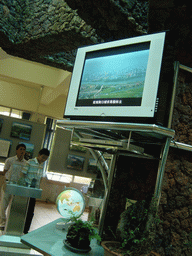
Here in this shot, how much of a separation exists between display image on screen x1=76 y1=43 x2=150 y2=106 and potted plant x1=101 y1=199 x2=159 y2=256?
0.63 meters

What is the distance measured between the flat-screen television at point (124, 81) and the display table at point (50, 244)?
840 mm

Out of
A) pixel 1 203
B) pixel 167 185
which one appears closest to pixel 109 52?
pixel 167 185

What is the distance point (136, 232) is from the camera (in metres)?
Result: 1.51

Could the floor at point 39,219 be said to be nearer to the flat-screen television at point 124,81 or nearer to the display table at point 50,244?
the display table at point 50,244

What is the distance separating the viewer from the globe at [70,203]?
2586 mm

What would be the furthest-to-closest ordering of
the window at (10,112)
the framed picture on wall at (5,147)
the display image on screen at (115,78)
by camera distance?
the window at (10,112) < the framed picture on wall at (5,147) < the display image on screen at (115,78)

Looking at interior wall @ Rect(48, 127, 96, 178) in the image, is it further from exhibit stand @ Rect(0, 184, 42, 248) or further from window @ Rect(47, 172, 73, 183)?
window @ Rect(47, 172, 73, 183)

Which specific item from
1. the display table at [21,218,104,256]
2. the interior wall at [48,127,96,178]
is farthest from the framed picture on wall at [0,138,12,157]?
the display table at [21,218,104,256]

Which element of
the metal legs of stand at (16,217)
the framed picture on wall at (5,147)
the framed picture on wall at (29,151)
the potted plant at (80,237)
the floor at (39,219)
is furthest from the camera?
the framed picture on wall at (29,151)

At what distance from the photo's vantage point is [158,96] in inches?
58.6

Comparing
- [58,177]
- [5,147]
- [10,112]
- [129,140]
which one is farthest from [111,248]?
[58,177]

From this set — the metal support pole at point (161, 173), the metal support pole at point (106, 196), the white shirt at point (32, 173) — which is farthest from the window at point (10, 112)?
the metal support pole at point (161, 173)

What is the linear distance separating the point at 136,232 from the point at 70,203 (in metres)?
1.21

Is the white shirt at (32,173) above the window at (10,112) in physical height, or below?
below
